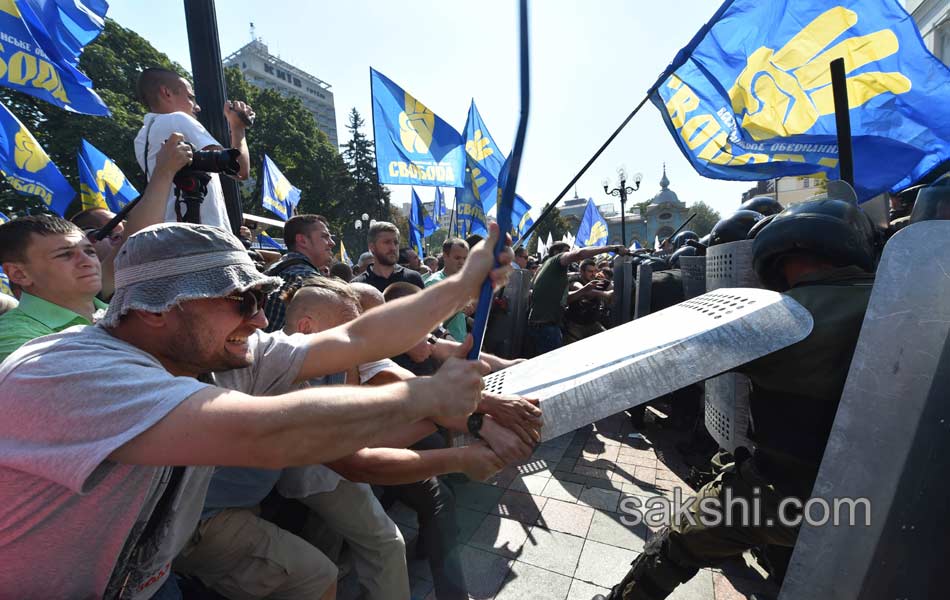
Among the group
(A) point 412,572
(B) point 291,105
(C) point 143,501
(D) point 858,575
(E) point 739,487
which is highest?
(B) point 291,105

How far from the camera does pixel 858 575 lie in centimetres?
119

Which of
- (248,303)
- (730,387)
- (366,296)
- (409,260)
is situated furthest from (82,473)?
(409,260)

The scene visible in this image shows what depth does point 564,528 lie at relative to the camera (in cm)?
305

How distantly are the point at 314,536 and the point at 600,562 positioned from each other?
1823 mm

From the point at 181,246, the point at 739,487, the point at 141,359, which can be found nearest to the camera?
the point at 141,359

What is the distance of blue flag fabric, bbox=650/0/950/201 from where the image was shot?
351 centimetres

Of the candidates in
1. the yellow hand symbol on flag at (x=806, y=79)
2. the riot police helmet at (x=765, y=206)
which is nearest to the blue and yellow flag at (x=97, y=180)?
the yellow hand symbol on flag at (x=806, y=79)

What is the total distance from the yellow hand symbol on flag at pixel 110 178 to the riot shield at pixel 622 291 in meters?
7.59

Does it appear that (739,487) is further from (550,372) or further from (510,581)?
(510,581)

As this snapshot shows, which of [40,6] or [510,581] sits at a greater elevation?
[40,6]

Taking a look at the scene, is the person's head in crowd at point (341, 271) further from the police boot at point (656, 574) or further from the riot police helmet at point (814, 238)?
the riot police helmet at point (814, 238)

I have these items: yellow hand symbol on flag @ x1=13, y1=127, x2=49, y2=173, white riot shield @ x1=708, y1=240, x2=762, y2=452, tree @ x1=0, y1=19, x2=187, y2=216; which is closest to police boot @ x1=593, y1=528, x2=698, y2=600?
white riot shield @ x1=708, y1=240, x2=762, y2=452

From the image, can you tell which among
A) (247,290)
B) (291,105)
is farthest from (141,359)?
(291,105)

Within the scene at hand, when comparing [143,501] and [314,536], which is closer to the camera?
[143,501]
